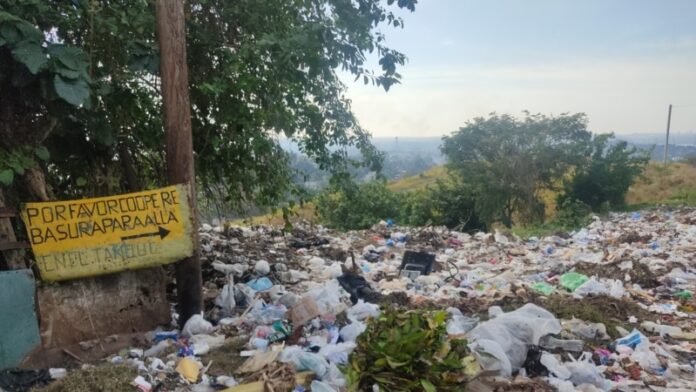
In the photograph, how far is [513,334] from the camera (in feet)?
11.5

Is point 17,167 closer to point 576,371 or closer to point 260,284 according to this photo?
point 260,284

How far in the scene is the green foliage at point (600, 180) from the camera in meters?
17.5

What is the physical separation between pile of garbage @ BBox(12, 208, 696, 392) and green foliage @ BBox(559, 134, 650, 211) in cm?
1024

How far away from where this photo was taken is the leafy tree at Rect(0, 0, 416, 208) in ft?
11.9

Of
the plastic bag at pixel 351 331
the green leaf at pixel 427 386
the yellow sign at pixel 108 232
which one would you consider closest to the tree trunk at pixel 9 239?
the yellow sign at pixel 108 232

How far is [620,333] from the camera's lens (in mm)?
4074

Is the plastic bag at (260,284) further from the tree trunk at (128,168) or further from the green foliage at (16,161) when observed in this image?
the green foliage at (16,161)

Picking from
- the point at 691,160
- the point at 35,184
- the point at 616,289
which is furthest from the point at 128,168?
the point at 691,160

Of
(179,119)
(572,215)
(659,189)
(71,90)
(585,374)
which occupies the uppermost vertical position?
(71,90)

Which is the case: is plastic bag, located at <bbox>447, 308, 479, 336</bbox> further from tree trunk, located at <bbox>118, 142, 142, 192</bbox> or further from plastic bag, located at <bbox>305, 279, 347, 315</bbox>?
tree trunk, located at <bbox>118, 142, 142, 192</bbox>

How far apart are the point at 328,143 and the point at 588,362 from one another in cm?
282

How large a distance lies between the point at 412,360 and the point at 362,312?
47.3 inches

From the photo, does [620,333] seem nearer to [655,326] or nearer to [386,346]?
[655,326]

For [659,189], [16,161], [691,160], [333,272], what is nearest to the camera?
[16,161]
